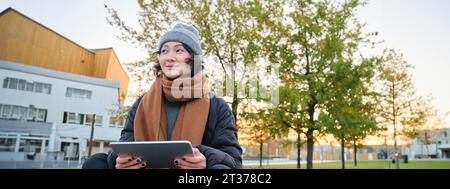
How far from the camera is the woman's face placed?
59.8 inches

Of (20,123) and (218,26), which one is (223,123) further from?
(20,123)

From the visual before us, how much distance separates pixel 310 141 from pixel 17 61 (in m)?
14.6

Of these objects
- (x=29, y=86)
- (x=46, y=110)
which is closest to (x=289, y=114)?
(x=29, y=86)

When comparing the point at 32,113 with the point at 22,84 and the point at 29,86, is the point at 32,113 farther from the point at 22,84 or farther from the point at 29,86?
the point at 22,84

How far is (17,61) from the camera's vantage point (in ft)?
49.5

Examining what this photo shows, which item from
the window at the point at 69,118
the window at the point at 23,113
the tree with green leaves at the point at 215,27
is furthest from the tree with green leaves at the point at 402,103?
the window at the point at 23,113

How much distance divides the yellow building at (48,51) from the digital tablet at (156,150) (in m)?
9.95

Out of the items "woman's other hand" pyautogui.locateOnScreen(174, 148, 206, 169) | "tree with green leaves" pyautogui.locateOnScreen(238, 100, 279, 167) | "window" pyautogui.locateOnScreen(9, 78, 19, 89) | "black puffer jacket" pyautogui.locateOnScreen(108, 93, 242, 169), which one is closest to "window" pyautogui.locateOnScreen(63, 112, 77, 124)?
"window" pyautogui.locateOnScreen(9, 78, 19, 89)

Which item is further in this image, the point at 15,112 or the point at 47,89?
the point at 15,112

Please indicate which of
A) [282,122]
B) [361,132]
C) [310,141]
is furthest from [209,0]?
[361,132]

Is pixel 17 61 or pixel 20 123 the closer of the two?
pixel 17 61

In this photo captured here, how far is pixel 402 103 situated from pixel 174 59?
13.0 meters

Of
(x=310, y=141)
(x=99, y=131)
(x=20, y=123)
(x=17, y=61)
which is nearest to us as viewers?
(x=310, y=141)

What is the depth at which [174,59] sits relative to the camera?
1544mm
